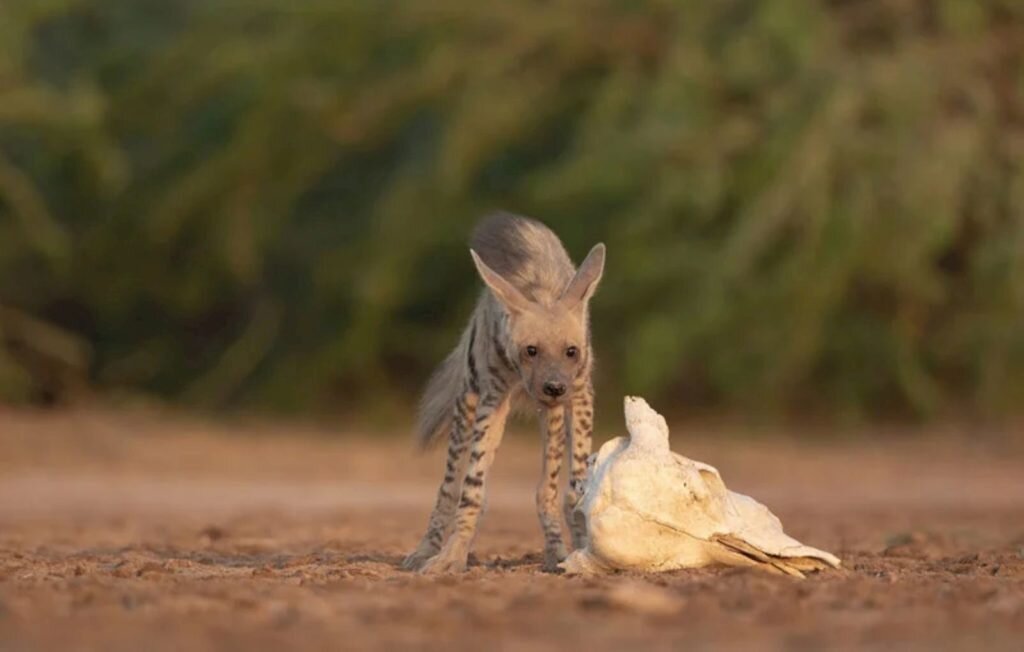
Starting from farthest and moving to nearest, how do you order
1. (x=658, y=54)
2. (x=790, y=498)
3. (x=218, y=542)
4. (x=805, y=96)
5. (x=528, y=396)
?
(x=658, y=54)
(x=805, y=96)
(x=790, y=498)
(x=218, y=542)
(x=528, y=396)

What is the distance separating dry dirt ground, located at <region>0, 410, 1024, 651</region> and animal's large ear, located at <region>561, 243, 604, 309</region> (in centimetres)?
110

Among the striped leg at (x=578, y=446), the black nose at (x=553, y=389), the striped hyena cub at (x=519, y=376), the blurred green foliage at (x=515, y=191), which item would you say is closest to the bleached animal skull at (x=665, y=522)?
the black nose at (x=553, y=389)

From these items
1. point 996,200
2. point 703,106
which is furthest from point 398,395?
point 996,200

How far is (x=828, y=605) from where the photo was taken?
5418 millimetres

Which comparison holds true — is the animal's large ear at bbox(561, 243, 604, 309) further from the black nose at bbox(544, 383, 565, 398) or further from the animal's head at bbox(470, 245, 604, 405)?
the black nose at bbox(544, 383, 565, 398)

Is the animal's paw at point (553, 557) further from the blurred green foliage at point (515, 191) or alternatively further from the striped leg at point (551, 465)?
the blurred green foliage at point (515, 191)

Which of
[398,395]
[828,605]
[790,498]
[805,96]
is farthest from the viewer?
[398,395]

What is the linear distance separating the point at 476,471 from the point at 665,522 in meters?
1.18

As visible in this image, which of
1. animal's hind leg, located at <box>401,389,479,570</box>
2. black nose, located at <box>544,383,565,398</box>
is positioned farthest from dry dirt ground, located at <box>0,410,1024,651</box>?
black nose, located at <box>544,383,565,398</box>

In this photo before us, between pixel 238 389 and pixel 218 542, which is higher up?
pixel 238 389

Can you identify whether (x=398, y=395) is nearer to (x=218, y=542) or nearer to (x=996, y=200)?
(x=996, y=200)

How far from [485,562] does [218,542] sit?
173cm

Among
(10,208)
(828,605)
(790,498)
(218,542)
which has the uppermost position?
(10,208)

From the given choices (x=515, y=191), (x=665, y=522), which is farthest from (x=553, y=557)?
(x=515, y=191)
